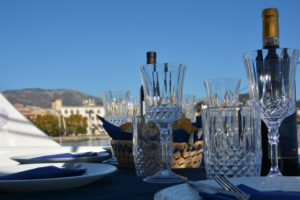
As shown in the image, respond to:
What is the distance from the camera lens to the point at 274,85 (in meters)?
0.69

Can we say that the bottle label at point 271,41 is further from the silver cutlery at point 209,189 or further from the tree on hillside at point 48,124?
the tree on hillside at point 48,124

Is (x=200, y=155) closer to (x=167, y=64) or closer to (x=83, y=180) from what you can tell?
(x=167, y=64)

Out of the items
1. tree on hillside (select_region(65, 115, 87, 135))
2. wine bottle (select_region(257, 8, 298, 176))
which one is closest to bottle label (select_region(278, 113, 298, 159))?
wine bottle (select_region(257, 8, 298, 176))

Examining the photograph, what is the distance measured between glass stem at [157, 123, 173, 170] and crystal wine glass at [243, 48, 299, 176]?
20cm

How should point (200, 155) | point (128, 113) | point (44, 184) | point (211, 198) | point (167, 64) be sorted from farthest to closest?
point (128, 113)
point (200, 155)
point (167, 64)
point (44, 184)
point (211, 198)

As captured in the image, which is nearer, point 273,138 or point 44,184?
point 44,184

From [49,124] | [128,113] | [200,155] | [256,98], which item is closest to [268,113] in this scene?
[256,98]

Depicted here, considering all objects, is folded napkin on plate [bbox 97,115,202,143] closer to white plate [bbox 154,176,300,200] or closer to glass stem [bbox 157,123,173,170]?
glass stem [bbox 157,123,173,170]

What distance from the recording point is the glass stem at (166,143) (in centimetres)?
74

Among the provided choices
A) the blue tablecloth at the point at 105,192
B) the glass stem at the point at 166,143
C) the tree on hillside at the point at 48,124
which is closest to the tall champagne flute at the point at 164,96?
the glass stem at the point at 166,143

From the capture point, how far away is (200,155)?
0.92 m

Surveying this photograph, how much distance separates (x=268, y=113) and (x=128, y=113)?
26.1 inches

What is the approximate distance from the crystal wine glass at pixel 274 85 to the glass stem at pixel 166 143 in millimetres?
198

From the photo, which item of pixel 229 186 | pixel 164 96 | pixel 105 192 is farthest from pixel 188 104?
pixel 229 186
